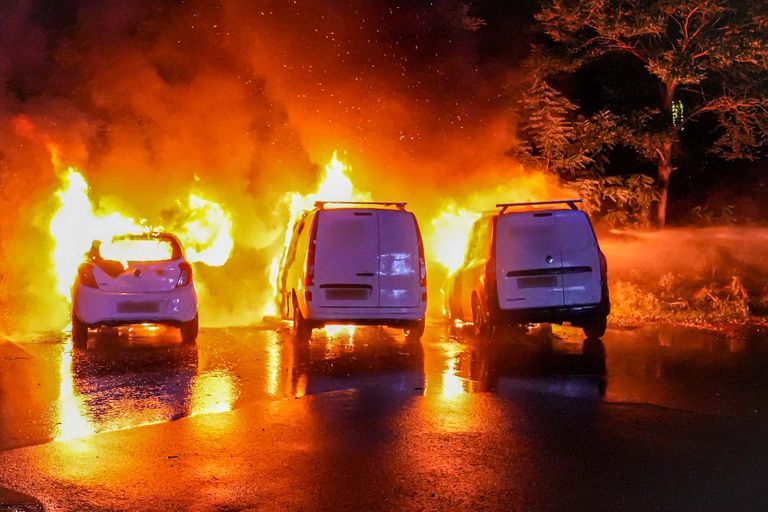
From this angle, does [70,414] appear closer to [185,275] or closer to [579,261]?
[185,275]

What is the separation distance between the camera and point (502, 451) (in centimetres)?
634

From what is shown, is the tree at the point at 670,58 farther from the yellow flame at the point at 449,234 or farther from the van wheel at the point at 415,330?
the van wheel at the point at 415,330

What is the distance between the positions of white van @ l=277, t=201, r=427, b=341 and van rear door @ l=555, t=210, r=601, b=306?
1.96 m

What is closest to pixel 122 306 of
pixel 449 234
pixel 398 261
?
pixel 398 261

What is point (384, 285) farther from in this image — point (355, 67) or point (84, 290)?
point (355, 67)

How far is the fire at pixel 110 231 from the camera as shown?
13.1m

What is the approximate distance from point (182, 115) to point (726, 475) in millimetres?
15899

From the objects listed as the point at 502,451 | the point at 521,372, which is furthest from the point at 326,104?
the point at 502,451

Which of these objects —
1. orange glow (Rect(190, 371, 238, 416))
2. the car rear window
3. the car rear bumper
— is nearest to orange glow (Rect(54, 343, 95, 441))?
orange glow (Rect(190, 371, 238, 416))

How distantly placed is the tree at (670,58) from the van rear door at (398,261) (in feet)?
31.5

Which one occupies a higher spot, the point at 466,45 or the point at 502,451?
the point at 466,45

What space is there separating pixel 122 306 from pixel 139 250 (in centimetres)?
211

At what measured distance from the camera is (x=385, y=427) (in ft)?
23.2

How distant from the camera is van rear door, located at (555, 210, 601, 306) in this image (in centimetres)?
1174
